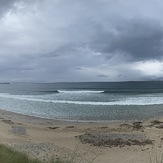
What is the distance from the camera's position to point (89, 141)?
1691 cm

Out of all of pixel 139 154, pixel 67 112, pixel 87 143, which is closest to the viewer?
pixel 139 154

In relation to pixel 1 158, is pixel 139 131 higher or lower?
lower

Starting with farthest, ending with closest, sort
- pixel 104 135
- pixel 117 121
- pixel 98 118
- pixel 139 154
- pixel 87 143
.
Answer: pixel 98 118 → pixel 117 121 → pixel 104 135 → pixel 87 143 → pixel 139 154

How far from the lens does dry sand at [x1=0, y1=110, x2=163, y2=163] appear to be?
44.1ft

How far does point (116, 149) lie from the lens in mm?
15078

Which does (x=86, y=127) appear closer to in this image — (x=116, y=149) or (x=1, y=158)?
(x=116, y=149)

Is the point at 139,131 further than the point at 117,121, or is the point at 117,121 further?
the point at 117,121

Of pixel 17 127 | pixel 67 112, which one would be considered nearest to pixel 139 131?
pixel 17 127

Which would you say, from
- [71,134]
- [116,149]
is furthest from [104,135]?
[116,149]

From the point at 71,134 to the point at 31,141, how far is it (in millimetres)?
3380

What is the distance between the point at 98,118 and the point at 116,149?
39.3ft

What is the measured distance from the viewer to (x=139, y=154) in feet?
45.8

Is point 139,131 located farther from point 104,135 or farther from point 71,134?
point 71,134

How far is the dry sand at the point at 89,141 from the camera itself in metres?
13.4
